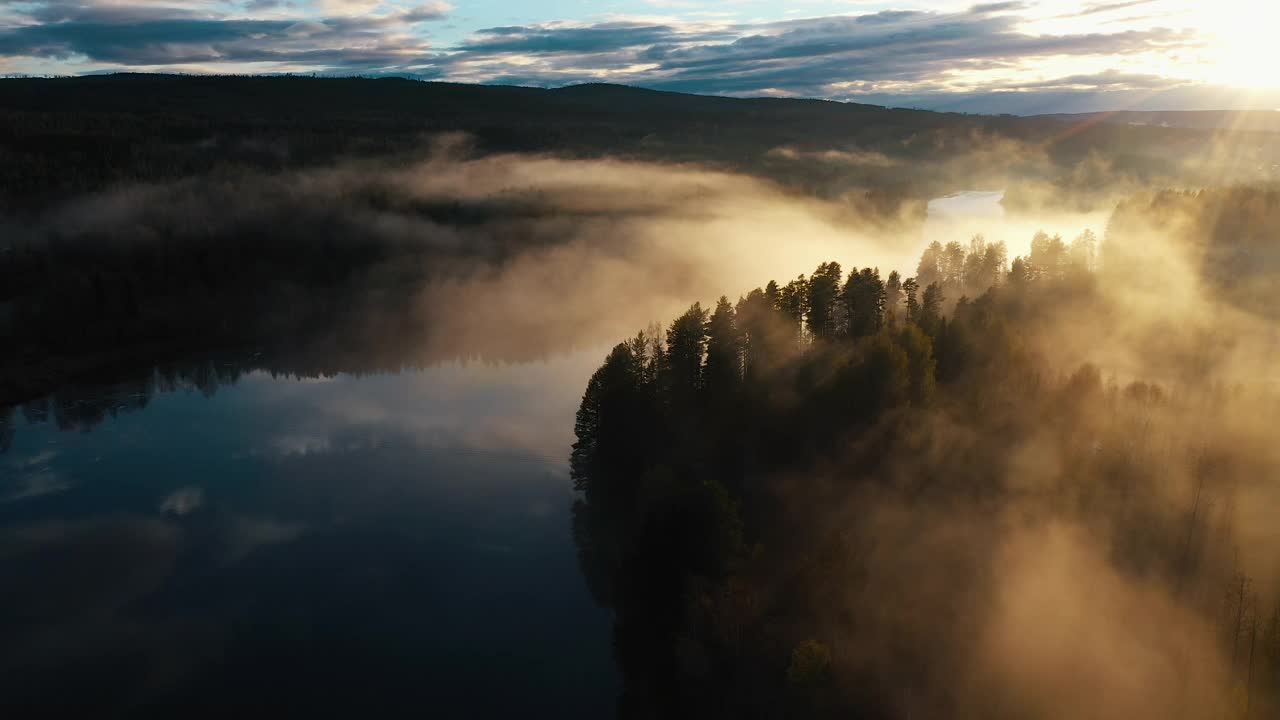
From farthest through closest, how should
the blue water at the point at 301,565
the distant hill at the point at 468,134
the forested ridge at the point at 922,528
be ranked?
the distant hill at the point at 468,134, the blue water at the point at 301,565, the forested ridge at the point at 922,528

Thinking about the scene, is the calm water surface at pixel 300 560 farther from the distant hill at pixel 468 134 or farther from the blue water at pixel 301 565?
the distant hill at pixel 468 134

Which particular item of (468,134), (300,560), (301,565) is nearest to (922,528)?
(301,565)

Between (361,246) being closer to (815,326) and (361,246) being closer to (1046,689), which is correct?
(815,326)

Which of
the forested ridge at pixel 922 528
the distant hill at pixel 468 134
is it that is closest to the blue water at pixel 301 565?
the forested ridge at pixel 922 528

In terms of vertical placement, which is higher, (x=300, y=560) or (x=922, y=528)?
(x=922, y=528)

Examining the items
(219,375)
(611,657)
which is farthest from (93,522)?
(219,375)

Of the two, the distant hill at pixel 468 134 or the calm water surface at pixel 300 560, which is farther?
the distant hill at pixel 468 134

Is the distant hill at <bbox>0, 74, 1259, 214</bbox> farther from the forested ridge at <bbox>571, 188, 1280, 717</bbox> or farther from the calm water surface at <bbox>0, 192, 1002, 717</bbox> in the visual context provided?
the forested ridge at <bbox>571, 188, 1280, 717</bbox>

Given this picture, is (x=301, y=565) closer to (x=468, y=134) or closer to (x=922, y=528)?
(x=922, y=528)
